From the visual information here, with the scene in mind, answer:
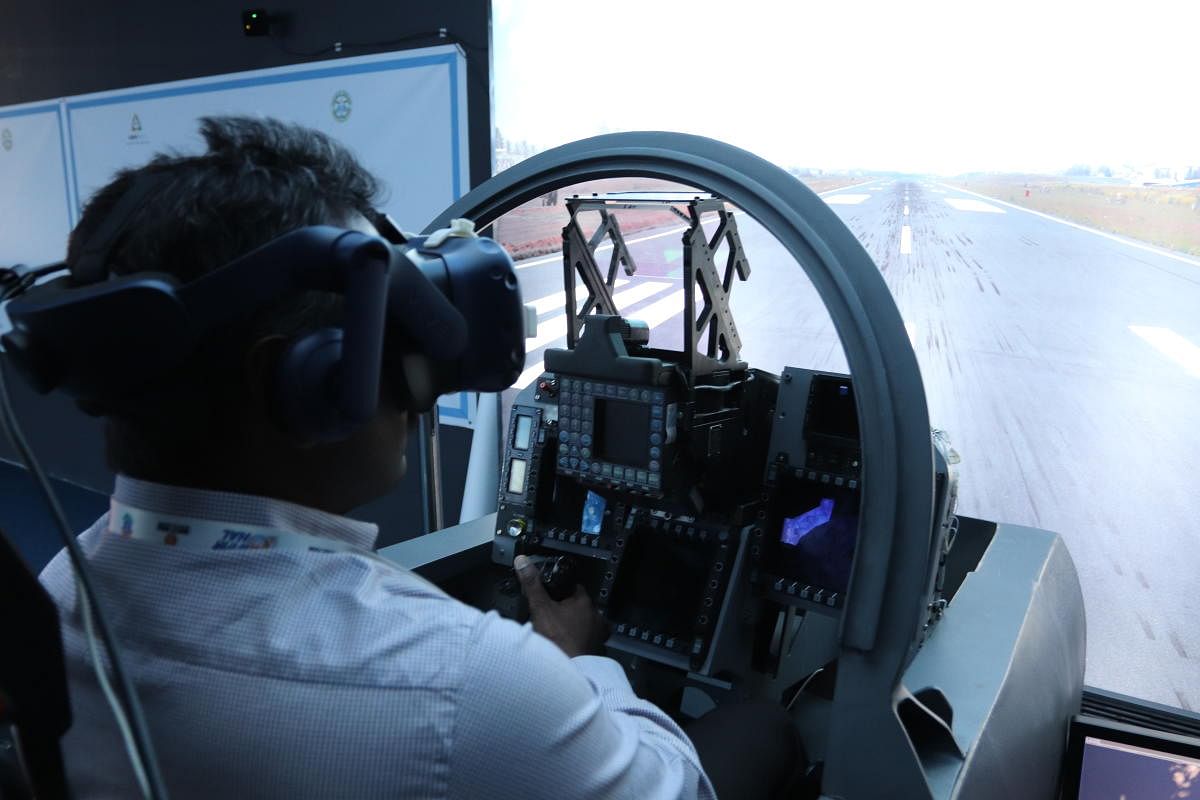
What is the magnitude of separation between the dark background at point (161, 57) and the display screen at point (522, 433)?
1218 millimetres

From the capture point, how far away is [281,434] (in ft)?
1.74

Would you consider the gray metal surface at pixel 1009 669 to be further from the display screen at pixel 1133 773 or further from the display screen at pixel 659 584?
the display screen at pixel 659 584

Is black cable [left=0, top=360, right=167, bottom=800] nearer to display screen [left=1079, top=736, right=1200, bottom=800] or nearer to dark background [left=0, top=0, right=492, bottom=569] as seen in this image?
display screen [left=1079, top=736, right=1200, bottom=800]

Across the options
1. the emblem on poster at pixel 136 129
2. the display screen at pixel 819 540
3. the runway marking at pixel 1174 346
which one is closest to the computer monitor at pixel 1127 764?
the display screen at pixel 819 540

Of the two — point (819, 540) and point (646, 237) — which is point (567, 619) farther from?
point (646, 237)

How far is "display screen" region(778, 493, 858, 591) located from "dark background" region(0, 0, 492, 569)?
1.69 meters

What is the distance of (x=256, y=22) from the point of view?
9.50ft

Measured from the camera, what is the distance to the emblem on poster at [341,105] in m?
2.76

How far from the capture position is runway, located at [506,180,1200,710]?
174cm

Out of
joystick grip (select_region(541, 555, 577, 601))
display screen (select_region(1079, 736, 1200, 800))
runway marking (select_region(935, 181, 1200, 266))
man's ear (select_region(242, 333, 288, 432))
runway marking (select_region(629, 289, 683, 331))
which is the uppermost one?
runway marking (select_region(935, 181, 1200, 266))

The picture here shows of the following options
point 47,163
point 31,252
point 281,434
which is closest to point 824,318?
point 281,434

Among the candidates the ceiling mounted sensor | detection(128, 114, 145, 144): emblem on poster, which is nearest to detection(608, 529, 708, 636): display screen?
the ceiling mounted sensor

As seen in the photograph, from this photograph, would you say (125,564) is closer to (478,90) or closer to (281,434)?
(281,434)

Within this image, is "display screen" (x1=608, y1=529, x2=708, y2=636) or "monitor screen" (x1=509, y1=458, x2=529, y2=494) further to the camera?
"monitor screen" (x1=509, y1=458, x2=529, y2=494)
